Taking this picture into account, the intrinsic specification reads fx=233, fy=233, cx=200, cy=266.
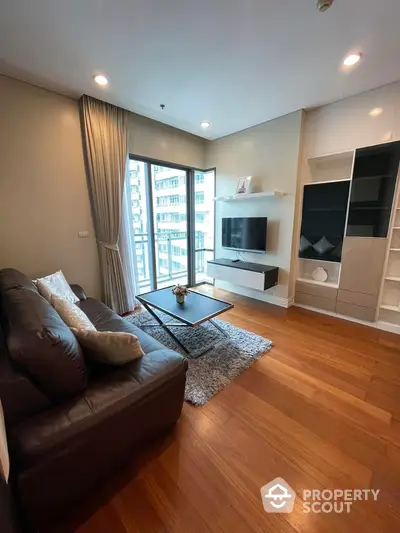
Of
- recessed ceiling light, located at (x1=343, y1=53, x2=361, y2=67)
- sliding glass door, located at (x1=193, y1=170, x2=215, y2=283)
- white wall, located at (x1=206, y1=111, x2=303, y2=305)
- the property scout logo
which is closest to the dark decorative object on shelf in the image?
white wall, located at (x1=206, y1=111, x2=303, y2=305)

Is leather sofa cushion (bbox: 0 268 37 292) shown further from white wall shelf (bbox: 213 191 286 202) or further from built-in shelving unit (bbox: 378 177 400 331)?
built-in shelving unit (bbox: 378 177 400 331)

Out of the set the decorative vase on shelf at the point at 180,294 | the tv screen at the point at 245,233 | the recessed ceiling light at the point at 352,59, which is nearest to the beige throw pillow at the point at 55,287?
the decorative vase on shelf at the point at 180,294

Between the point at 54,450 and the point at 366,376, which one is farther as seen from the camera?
the point at 366,376

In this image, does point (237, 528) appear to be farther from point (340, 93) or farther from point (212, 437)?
point (340, 93)

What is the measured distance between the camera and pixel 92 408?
3.58 feet

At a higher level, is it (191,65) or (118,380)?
(191,65)

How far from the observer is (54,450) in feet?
3.14

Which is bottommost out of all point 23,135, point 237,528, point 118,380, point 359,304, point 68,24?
point 237,528

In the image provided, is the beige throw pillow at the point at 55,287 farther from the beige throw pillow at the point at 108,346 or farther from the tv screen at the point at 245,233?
the tv screen at the point at 245,233

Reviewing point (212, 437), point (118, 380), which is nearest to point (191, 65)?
point (118, 380)

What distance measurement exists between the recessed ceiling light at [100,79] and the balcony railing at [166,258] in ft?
6.30

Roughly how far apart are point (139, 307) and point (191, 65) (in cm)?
302

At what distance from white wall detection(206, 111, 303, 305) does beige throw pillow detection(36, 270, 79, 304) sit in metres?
2.80

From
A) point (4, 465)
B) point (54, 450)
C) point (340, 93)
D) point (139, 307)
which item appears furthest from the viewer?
point (139, 307)
